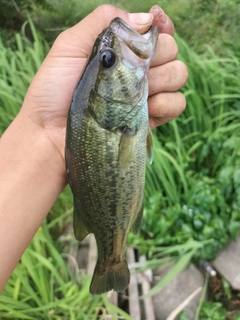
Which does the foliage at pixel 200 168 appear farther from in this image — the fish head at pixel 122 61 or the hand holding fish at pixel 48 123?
the fish head at pixel 122 61

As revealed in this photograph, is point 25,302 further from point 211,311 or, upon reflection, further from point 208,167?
point 208,167

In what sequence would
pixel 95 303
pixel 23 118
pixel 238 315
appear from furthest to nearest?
pixel 238 315 < pixel 95 303 < pixel 23 118

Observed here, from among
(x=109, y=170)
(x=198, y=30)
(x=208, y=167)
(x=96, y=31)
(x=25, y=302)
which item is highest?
(x=96, y=31)

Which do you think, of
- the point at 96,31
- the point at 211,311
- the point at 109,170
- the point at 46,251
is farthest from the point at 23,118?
the point at 211,311

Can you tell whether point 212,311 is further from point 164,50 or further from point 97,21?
point 97,21

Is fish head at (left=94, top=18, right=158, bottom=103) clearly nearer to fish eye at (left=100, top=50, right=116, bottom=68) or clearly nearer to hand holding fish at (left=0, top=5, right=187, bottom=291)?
fish eye at (left=100, top=50, right=116, bottom=68)

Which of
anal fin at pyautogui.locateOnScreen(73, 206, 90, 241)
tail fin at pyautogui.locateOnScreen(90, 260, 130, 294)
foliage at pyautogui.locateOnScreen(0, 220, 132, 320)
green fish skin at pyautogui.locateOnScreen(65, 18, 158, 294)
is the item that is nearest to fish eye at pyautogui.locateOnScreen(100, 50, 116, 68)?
green fish skin at pyautogui.locateOnScreen(65, 18, 158, 294)

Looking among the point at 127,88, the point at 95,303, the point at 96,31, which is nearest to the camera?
the point at 127,88
